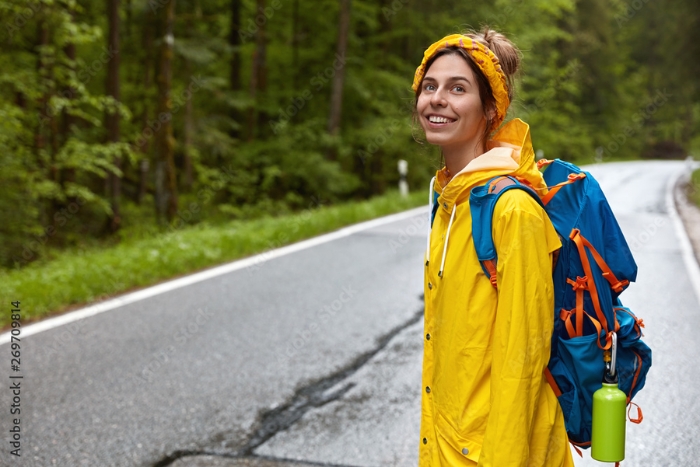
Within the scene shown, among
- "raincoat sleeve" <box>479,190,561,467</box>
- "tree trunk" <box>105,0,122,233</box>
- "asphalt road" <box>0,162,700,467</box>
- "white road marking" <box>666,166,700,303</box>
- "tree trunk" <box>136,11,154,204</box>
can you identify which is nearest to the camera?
"raincoat sleeve" <box>479,190,561,467</box>

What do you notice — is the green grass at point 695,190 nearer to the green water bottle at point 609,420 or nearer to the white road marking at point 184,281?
the white road marking at point 184,281

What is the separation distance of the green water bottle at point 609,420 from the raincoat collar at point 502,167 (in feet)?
1.58

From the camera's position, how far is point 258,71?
852 inches

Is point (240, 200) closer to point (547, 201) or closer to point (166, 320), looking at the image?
point (166, 320)

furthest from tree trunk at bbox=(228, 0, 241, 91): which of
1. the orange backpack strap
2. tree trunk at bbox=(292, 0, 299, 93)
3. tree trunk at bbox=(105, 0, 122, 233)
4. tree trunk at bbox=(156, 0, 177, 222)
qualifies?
the orange backpack strap

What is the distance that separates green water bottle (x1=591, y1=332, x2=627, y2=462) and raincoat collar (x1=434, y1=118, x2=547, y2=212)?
480mm

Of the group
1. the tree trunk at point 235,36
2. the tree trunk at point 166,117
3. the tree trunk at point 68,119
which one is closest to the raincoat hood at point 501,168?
the tree trunk at point 68,119

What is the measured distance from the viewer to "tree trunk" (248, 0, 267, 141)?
21141mm

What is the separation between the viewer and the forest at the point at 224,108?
1400 centimetres

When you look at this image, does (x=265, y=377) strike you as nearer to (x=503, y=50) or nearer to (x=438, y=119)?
(x=438, y=119)

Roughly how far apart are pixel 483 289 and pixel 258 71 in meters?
20.8

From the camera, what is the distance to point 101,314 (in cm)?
632

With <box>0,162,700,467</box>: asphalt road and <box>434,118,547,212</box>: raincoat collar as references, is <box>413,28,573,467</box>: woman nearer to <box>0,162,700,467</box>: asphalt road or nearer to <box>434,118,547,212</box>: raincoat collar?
<box>434,118,547,212</box>: raincoat collar

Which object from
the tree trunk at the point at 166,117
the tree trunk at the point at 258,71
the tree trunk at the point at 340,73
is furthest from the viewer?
Answer: the tree trunk at the point at 258,71
